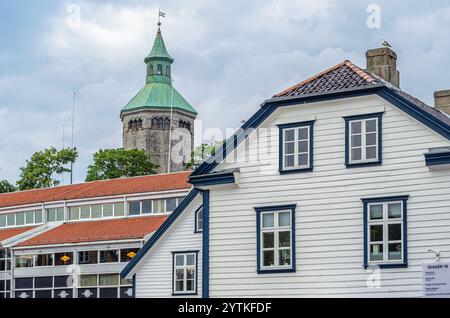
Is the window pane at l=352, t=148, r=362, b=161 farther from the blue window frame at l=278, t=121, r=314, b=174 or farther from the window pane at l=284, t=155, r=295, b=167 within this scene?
the window pane at l=284, t=155, r=295, b=167

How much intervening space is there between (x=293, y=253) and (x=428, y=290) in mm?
4878

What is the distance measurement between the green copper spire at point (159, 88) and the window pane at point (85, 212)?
303 feet

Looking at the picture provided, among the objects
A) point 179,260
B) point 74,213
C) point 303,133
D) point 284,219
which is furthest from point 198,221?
point 74,213

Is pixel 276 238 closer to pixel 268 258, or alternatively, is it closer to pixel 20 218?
pixel 268 258

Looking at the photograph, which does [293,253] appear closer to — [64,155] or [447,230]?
[447,230]

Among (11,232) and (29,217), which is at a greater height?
(29,217)

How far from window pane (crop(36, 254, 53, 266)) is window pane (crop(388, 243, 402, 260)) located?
40.7 meters

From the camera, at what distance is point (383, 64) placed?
35.3 metres

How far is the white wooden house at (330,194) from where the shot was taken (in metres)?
27.7

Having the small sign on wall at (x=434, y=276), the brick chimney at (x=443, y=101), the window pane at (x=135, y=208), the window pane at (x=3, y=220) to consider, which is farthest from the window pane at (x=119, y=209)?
the small sign on wall at (x=434, y=276)

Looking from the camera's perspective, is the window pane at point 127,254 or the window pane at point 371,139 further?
the window pane at point 127,254

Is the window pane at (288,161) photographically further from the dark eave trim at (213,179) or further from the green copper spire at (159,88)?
the green copper spire at (159,88)

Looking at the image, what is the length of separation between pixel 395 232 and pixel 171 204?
3721cm
